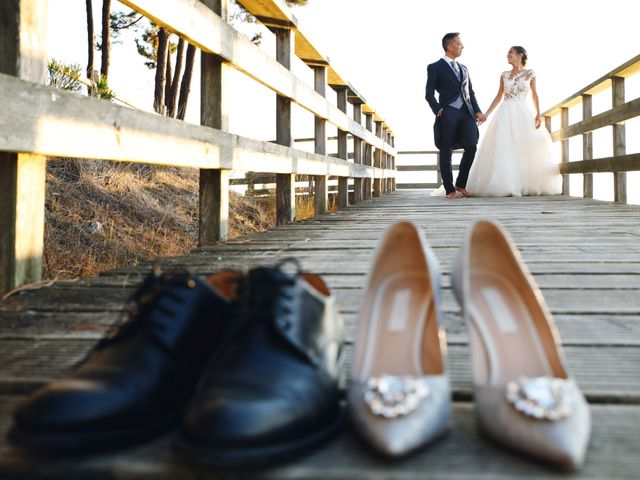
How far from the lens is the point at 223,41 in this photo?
2.33m

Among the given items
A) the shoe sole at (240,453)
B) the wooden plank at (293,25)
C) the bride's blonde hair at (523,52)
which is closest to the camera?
the shoe sole at (240,453)

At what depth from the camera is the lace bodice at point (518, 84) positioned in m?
6.17

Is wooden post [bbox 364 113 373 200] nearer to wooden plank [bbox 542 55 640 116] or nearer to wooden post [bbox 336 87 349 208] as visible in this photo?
wooden post [bbox 336 87 349 208]

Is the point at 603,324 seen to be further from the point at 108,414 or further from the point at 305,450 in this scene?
the point at 108,414

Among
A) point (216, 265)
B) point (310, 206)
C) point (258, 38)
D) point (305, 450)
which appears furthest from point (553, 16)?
point (305, 450)

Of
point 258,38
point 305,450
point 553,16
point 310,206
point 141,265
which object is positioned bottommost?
point 305,450

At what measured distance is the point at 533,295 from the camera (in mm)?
864

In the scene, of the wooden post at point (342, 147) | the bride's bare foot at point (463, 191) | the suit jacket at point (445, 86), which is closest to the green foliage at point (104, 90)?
the wooden post at point (342, 147)

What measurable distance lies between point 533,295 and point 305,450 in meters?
0.43

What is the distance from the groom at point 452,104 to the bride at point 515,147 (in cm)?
51

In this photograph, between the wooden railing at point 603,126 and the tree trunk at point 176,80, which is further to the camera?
the tree trunk at point 176,80

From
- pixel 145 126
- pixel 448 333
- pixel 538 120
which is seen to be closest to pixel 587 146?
pixel 538 120

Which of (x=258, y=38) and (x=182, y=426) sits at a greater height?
(x=258, y=38)

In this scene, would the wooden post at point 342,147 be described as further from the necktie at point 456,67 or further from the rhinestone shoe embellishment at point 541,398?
the rhinestone shoe embellishment at point 541,398
